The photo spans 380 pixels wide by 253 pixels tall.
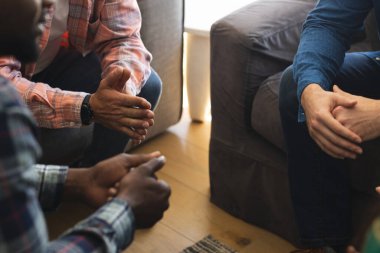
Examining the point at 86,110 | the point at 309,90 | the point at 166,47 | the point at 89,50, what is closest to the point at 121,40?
the point at 89,50

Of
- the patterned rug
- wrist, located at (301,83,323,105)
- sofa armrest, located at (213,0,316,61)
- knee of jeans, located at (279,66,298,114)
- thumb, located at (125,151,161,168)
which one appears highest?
sofa armrest, located at (213,0,316,61)

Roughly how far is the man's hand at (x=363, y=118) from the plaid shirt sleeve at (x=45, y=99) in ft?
2.01

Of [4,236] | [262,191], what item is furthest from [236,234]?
[4,236]

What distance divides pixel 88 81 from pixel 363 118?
0.73 metres

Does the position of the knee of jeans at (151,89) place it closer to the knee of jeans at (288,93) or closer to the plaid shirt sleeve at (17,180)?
the knee of jeans at (288,93)

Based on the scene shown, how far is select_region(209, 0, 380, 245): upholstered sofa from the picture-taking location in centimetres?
139

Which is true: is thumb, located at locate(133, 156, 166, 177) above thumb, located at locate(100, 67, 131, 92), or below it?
below

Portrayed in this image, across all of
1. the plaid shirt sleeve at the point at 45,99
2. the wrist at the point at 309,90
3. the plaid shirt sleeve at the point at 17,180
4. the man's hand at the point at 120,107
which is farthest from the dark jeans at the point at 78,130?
the plaid shirt sleeve at the point at 17,180

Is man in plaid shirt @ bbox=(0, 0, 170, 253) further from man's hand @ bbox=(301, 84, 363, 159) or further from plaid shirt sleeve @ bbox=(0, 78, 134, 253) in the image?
man's hand @ bbox=(301, 84, 363, 159)

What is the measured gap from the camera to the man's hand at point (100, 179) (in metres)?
0.92

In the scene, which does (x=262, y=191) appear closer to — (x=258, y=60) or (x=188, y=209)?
(x=188, y=209)

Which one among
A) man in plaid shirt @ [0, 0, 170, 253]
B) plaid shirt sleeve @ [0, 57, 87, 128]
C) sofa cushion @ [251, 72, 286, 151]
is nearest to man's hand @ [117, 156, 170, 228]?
man in plaid shirt @ [0, 0, 170, 253]

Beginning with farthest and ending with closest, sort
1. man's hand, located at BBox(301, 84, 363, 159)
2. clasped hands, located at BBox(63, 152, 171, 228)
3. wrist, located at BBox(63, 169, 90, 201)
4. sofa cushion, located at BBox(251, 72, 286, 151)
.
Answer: sofa cushion, located at BBox(251, 72, 286, 151)
man's hand, located at BBox(301, 84, 363, 159)
wrist, located at BBox(63, 169, 90, 201)
clasped hands, located at BBox(63, 152, 171, 228)

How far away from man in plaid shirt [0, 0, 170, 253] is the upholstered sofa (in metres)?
0.56
